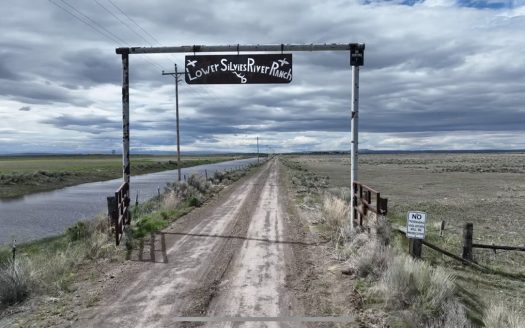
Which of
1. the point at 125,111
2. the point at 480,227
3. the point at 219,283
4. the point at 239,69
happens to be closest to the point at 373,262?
the point at 219,283

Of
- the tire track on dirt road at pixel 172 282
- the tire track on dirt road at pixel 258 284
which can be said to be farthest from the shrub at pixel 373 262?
the tire track on dirt road at pixel 172 282

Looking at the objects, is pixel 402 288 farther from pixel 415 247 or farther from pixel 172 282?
pixel 172 282

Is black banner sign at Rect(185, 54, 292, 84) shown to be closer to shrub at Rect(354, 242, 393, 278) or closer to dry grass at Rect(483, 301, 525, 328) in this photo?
shrub at Rect(354, 242, 393, 278)

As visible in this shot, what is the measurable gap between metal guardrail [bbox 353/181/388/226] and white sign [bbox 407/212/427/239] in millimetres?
802

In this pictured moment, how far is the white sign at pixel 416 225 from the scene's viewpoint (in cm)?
827

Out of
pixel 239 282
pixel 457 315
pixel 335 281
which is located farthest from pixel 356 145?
pixel 457 315

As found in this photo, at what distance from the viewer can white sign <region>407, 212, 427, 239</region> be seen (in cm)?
827

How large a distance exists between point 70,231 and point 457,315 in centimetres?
1258

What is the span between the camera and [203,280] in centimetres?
745

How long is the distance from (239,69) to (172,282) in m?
5.94

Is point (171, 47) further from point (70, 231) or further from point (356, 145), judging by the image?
point (70, 231)

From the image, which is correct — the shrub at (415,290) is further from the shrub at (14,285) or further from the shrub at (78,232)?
the shrub at (78,232)

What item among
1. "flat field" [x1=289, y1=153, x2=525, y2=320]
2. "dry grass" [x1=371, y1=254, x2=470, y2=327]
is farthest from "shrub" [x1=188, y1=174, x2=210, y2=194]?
"dry grass" [x1=371, y1=254, x2=470, y2=327]

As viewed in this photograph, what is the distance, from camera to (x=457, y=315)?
5750 mm
